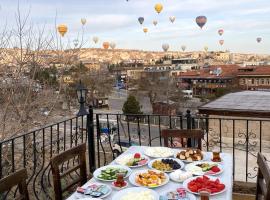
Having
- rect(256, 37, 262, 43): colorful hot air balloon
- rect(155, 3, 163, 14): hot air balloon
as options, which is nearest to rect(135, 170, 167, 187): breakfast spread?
rect(155, 3, 163, 14): hot air balloon

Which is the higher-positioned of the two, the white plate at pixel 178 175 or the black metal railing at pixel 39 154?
the white plate at pixel 178 175

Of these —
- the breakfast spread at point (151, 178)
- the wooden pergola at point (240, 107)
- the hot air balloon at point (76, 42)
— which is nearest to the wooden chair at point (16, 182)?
the breakfast spread at point (151, 178)

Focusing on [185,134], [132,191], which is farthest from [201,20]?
[132,191]

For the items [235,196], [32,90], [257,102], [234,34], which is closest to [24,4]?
[32,90]

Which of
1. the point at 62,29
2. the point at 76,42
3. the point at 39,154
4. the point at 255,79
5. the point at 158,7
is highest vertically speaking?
the point at 158,7

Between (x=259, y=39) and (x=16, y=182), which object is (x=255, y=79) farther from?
(x=16, y=182)

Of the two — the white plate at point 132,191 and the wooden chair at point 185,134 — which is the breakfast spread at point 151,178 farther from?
the wooden chair at point 185,134
